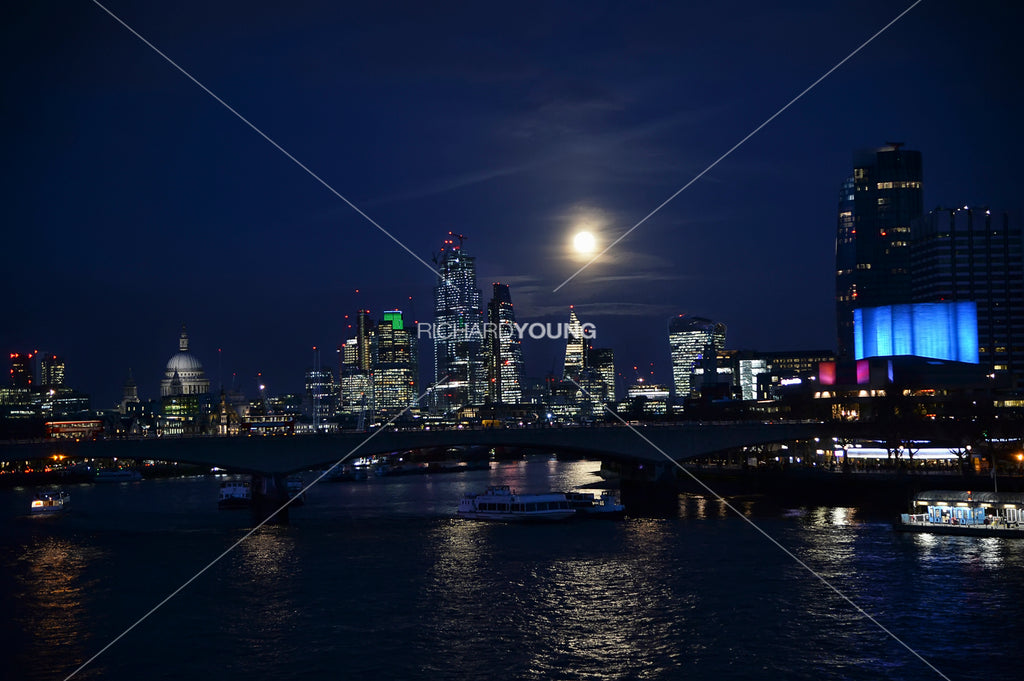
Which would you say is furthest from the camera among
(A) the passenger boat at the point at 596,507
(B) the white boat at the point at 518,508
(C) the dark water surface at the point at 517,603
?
(A) the passenger boat at the point at 596,507

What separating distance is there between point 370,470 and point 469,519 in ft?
283

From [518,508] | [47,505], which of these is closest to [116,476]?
A: [47,505]

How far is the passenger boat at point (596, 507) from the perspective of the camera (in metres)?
84.5

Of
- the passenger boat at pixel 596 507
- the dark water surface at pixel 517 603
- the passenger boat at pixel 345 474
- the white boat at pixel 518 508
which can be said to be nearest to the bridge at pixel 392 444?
the passenger boat at pixel 596 507

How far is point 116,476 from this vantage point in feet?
517

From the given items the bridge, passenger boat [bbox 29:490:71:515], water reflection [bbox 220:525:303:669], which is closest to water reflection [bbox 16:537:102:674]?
water reflection [bbox 220:525:303:669]

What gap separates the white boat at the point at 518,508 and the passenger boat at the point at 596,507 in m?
1.45

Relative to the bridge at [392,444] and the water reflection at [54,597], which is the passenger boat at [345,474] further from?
the water reflection at [54,597]

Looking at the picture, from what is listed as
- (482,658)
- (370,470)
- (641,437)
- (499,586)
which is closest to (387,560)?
(499,586)

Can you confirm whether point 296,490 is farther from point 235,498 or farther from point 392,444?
point 392,444

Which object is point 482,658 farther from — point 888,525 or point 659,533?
point 888,525

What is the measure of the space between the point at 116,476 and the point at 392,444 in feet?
271

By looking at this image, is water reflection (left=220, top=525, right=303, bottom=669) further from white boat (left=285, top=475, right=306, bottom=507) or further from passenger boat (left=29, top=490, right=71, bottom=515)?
passenger boat (left=29, top=490, right=71, bottom=515)

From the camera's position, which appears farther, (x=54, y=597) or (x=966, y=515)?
(x=966, y=515)
